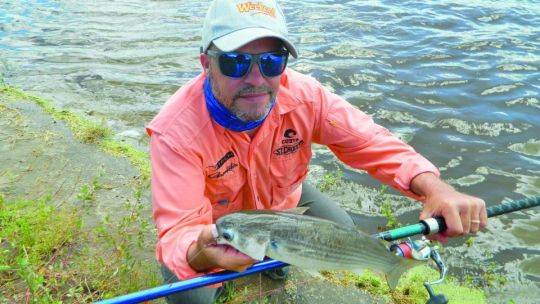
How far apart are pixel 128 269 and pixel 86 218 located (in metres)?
1.02

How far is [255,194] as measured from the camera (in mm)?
3498

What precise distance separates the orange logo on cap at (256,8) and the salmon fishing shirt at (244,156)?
0.61 meters

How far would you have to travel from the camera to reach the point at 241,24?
2.90 metres

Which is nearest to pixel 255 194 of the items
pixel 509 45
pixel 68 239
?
pixel 68 239

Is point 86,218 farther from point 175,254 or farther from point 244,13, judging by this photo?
point 244,13

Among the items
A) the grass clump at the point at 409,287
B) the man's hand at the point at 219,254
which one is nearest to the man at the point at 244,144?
the man's hand at the point at 219,254

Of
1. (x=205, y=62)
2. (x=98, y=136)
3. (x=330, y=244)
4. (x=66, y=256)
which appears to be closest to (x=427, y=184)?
(x=330, y=244)

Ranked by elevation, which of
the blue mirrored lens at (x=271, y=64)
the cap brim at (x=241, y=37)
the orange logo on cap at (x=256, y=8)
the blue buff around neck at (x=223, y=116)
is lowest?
the blue buff around neck at (x=223, y=116)

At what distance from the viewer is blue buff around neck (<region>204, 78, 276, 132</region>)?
3.08m

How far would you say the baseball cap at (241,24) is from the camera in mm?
2857

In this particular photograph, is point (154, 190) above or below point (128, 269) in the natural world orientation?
above

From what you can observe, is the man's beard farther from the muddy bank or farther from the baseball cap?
the muddy bank

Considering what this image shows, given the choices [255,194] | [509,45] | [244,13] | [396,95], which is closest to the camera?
[244,13]

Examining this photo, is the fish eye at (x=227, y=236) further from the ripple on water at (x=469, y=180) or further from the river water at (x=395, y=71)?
the ripple on water at (x=469, y=180)
